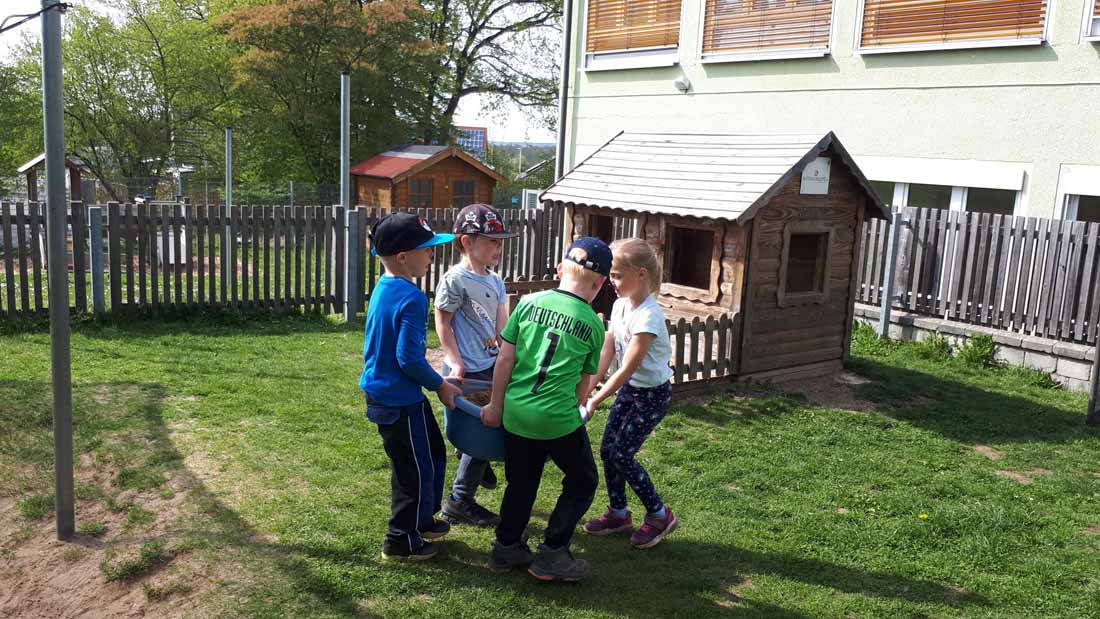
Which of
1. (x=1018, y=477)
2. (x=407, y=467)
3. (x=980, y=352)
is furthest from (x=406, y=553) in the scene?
(x=980, y=352)

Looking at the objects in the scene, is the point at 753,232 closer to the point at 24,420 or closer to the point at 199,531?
the point at 199,531

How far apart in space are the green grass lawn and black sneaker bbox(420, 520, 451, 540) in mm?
92

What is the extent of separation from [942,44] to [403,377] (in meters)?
10.4

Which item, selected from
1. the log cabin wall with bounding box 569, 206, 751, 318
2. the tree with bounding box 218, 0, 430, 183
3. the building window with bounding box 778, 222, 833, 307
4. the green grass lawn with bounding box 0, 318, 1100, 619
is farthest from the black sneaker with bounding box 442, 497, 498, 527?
the tree with bounding box 218, 0, 430, 183

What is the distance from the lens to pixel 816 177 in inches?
339

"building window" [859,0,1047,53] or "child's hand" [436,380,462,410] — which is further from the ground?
"building window" [859,0,1047,53]

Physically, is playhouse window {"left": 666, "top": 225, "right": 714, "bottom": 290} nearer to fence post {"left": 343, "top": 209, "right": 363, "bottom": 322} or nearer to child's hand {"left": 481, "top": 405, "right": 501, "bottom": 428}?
fence post {"left": 343, "top": 209, "right": 363, "bottom": 322}

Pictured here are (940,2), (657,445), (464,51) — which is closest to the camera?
(657,445)

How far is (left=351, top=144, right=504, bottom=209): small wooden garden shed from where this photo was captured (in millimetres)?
25094

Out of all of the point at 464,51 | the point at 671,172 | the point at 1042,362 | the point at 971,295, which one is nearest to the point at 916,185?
the point at 971,295

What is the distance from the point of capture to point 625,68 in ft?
53.2

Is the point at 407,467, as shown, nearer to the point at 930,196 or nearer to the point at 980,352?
the point at 980,352

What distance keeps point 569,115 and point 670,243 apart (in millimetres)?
8752

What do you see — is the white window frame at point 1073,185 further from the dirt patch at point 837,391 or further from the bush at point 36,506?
the bush at point 36,506
